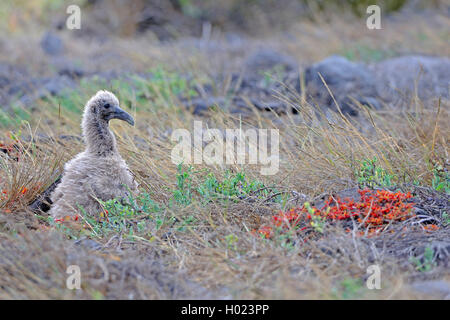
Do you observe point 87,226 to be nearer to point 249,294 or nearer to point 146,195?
point 146,195

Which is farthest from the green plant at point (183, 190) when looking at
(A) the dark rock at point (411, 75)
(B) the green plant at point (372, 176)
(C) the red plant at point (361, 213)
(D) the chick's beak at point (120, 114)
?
(A) the dark rock at point (411, 75)

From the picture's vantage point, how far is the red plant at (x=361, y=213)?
466 cm

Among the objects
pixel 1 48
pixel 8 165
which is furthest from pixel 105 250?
pixel 1 48

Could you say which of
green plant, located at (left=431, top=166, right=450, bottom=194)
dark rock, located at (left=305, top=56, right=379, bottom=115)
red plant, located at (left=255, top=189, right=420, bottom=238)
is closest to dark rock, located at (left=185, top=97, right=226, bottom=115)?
dark rock, located at (left=305, top=56, right=379, bottom=115)

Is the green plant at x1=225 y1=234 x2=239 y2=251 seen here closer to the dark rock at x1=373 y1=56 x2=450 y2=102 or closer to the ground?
the ground

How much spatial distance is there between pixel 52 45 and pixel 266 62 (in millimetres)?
5284

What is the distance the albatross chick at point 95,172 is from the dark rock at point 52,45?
8287 mm

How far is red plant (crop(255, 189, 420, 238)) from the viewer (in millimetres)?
4656

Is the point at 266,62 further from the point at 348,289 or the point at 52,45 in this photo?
the point at 348,289

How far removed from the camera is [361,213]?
4.79 metres

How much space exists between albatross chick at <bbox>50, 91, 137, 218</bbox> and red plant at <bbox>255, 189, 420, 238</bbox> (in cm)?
151

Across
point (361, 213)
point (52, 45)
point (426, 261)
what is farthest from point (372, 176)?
point (52, 45)

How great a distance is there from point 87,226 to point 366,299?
8.24ft

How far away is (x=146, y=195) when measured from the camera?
17.5 feet
